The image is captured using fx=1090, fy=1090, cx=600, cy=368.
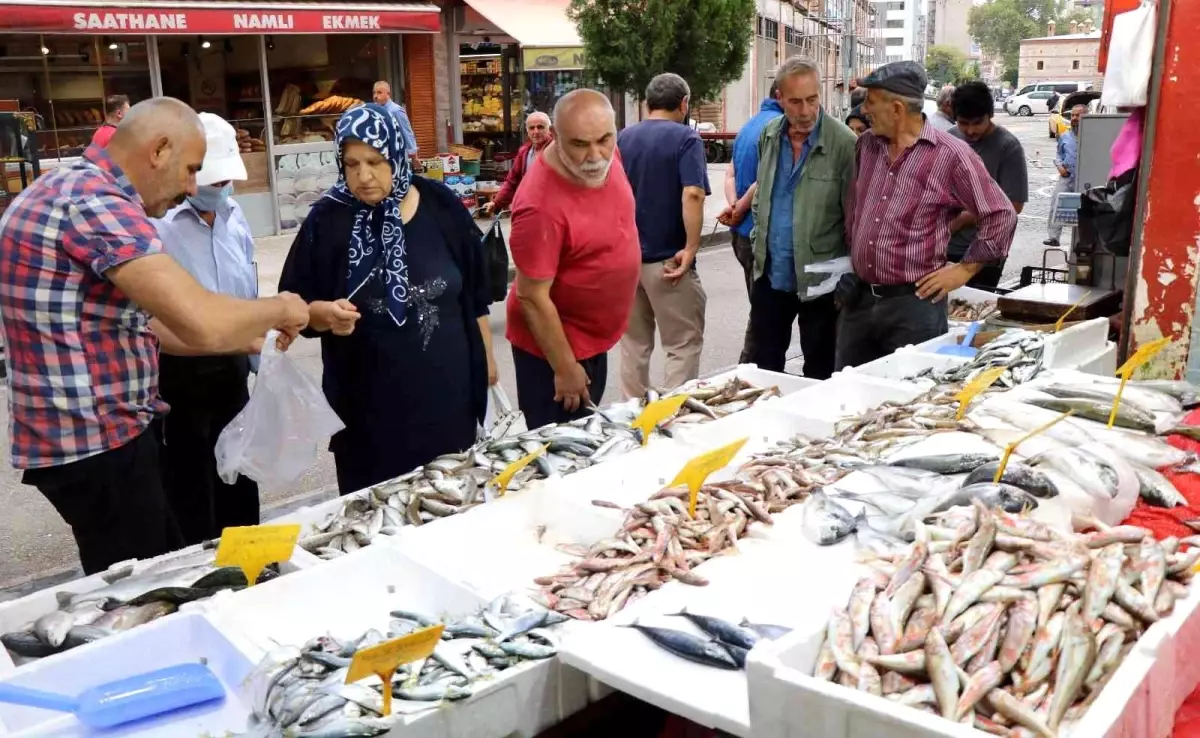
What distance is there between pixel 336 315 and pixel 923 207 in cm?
289

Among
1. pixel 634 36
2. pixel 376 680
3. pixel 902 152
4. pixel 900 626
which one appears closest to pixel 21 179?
pixel 902 152

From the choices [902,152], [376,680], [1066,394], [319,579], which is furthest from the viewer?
[902,152]

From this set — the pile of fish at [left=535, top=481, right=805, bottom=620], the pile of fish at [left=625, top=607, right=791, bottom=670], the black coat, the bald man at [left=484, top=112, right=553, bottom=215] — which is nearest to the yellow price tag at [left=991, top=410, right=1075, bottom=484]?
the pile of fish at [left=535, top=481, right=805, bottom=620]

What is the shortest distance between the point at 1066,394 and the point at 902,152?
1.69 m

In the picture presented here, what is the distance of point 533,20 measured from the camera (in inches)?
751

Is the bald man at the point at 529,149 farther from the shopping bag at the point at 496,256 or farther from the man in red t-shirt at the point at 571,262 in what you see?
the man in red t-shirt at the point at 571,262

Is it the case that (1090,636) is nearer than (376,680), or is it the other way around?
(1090,636)

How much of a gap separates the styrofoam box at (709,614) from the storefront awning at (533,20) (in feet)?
53.3

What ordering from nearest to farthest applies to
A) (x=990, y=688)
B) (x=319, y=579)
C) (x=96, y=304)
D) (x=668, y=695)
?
(x=990, y=688) < (x=668, y=695) < (x=319, y=579) < (x=96, y=304)

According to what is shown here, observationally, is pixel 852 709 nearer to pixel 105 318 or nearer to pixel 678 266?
pixel 105 318

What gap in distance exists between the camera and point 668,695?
2.33 m

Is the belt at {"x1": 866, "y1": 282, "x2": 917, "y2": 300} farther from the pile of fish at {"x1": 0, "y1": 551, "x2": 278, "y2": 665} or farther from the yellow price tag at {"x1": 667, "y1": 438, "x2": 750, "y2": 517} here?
the pile of fish at {"x1": 0, "y1": 551, "x2": 278, "y2": 665}

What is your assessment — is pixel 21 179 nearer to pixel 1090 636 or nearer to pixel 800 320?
pixel 800 320

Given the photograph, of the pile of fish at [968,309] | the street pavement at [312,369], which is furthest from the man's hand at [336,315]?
the pile of fish at [968,309]
